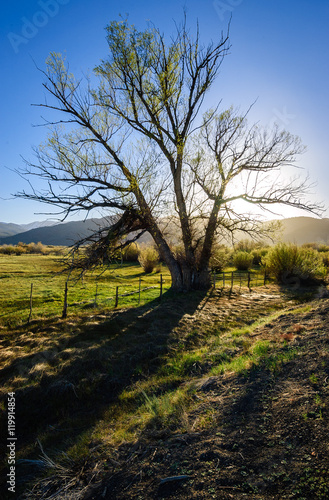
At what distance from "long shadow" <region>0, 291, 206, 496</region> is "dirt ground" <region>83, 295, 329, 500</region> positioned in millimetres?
2098

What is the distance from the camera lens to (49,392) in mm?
5504

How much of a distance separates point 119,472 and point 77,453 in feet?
4.09

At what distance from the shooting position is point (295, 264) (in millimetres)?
18406

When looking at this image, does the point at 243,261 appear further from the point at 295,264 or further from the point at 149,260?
the point at 149,260

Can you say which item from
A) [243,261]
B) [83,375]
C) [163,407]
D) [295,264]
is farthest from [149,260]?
[163,407]

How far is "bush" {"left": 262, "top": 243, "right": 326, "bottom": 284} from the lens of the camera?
18.0m

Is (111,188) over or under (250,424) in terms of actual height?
over

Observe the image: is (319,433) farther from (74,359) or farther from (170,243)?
(170,243)

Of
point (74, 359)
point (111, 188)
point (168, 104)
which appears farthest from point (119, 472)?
point (168, 104)

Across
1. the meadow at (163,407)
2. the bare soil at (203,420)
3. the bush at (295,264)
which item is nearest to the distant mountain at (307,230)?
the bush at (295,264)

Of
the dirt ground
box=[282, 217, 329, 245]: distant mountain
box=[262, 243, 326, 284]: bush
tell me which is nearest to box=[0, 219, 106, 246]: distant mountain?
box=[282, 217, 329, 245]: distant mountain

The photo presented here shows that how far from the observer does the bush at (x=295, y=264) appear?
1805 centimetres

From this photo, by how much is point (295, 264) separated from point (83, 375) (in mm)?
17414

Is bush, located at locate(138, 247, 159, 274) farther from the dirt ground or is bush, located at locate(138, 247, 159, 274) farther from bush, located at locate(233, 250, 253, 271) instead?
the dirt ground
